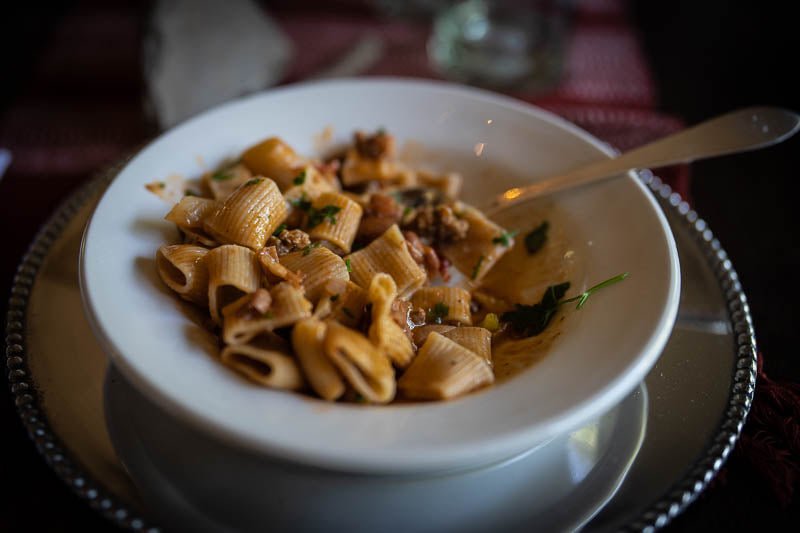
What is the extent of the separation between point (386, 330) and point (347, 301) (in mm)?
180

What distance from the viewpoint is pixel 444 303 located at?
225cm

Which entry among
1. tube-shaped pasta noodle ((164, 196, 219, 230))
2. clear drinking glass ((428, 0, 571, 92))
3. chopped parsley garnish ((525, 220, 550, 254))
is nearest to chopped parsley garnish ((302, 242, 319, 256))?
tube-shaped pasta noodle ((164, 196, 219, 230))

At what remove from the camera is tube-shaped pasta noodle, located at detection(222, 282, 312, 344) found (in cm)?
183

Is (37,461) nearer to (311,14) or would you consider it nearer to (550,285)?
(550,285)

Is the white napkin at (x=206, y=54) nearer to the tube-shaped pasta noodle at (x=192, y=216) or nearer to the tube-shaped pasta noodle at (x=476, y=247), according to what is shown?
the tube-shaped pasta noodle at (x=192, y=216)

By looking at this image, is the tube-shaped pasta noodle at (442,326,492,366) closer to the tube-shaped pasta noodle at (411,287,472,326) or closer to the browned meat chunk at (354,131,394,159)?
the tube-shaped pasta noodle at (411,287,472,326)

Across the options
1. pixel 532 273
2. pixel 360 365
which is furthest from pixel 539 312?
pixel 360 365

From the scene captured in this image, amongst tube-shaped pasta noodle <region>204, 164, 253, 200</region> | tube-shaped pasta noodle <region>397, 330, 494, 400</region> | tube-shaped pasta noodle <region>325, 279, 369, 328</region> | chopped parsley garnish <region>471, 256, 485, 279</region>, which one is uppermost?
tube-shaped pasta noodle <region>204, 164, 253, 200</region>

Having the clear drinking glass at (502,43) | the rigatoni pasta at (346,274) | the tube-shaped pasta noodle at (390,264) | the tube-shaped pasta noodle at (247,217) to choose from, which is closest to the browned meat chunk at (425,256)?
the rigatoni pasta at (346,274)

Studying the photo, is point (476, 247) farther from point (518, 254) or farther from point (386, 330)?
point (386, 330)

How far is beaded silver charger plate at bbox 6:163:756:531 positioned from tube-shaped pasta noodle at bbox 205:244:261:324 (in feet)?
1.41

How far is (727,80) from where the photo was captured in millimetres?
4379

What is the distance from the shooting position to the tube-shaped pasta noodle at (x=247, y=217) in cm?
213

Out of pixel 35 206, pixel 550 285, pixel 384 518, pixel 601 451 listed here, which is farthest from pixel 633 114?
pixel 35 206
